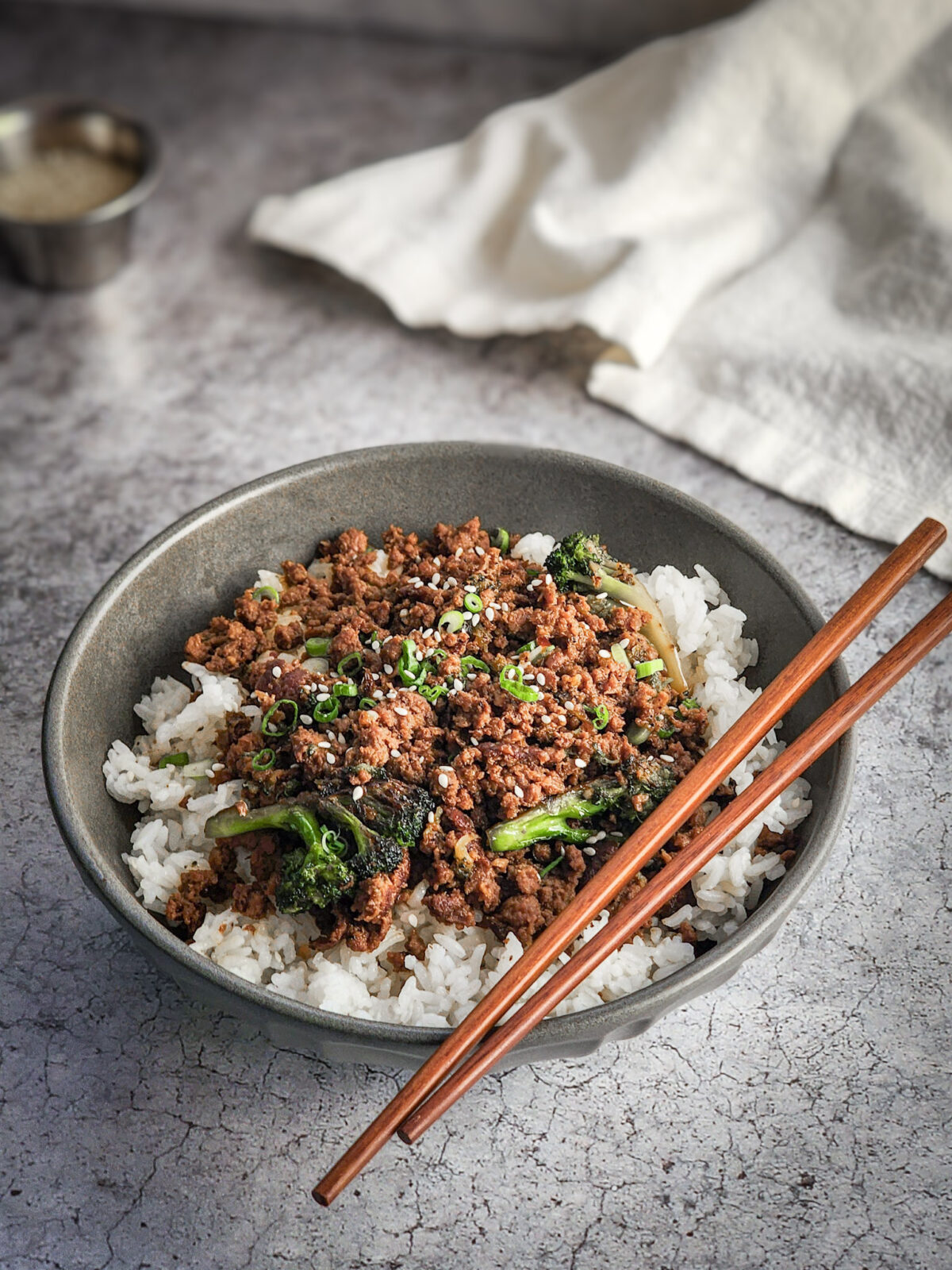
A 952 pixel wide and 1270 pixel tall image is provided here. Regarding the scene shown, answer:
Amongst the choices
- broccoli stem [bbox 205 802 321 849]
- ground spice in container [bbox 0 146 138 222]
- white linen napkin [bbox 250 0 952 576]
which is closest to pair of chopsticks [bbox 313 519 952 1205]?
broccoli stem [bbox 205 802 321 849]

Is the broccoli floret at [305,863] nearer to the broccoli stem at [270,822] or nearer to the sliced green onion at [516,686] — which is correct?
the broccoli stem at [270,822]

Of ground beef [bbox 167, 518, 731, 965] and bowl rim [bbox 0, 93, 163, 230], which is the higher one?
ground beef [bbox 167, 518, 731, 965]

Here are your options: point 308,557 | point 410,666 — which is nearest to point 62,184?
point 308,557

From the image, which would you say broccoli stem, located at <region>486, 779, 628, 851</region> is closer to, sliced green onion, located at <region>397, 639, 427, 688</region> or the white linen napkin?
sliced green onion, located at <region>397, 639, 427, 688</region>

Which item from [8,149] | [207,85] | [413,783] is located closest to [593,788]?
[413,783]

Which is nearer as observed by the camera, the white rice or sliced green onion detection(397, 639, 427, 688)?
the white rice

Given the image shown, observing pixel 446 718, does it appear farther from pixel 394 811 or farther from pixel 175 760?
pixel 175 760

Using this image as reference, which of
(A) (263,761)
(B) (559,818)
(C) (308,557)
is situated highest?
(B) (559,818)
